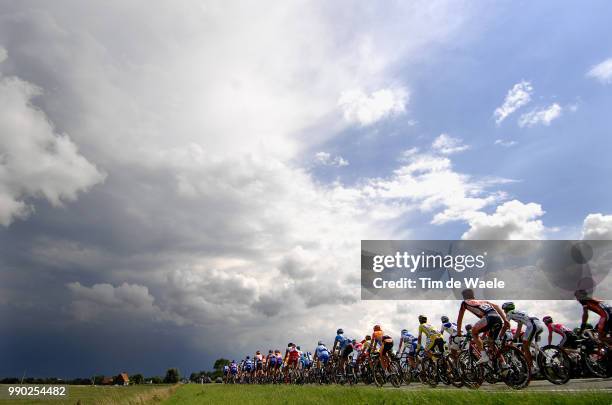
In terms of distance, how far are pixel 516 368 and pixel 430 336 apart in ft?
13.7

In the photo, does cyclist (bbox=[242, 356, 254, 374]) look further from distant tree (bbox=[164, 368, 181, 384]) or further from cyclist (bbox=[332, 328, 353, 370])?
distant tree (bbox=[164, 368, 181, 384])

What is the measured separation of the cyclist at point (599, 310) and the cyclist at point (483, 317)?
2.04 metres

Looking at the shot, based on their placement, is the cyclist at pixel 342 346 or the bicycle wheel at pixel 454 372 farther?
the cyclist at pixel 342 346

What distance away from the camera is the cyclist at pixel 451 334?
47.1 ft

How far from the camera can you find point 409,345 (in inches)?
679

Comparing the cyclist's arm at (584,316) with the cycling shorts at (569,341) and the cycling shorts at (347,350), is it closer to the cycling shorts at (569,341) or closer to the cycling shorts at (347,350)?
the cycling shorts at (569,341)

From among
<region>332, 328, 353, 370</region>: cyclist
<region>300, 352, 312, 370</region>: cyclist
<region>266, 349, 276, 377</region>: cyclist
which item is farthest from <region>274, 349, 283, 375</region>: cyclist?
<region>332, 328, 353, 370</region>: cyclist

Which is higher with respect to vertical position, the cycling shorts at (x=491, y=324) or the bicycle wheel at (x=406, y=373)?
the cycling shorts at (x=491, y=324)

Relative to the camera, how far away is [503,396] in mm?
9305

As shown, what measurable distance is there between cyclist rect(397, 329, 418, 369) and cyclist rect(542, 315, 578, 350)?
4856 mm

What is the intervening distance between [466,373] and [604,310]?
13.2 ft

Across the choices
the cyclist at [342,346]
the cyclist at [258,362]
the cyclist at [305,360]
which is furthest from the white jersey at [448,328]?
the cyclist at [258,362]

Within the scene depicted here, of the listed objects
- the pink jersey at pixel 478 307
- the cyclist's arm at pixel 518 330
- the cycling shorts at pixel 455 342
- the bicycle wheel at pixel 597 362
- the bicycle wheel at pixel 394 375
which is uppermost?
the pink jersey at pixel 478 307

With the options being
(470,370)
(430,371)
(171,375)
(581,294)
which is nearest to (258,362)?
(430,371)
